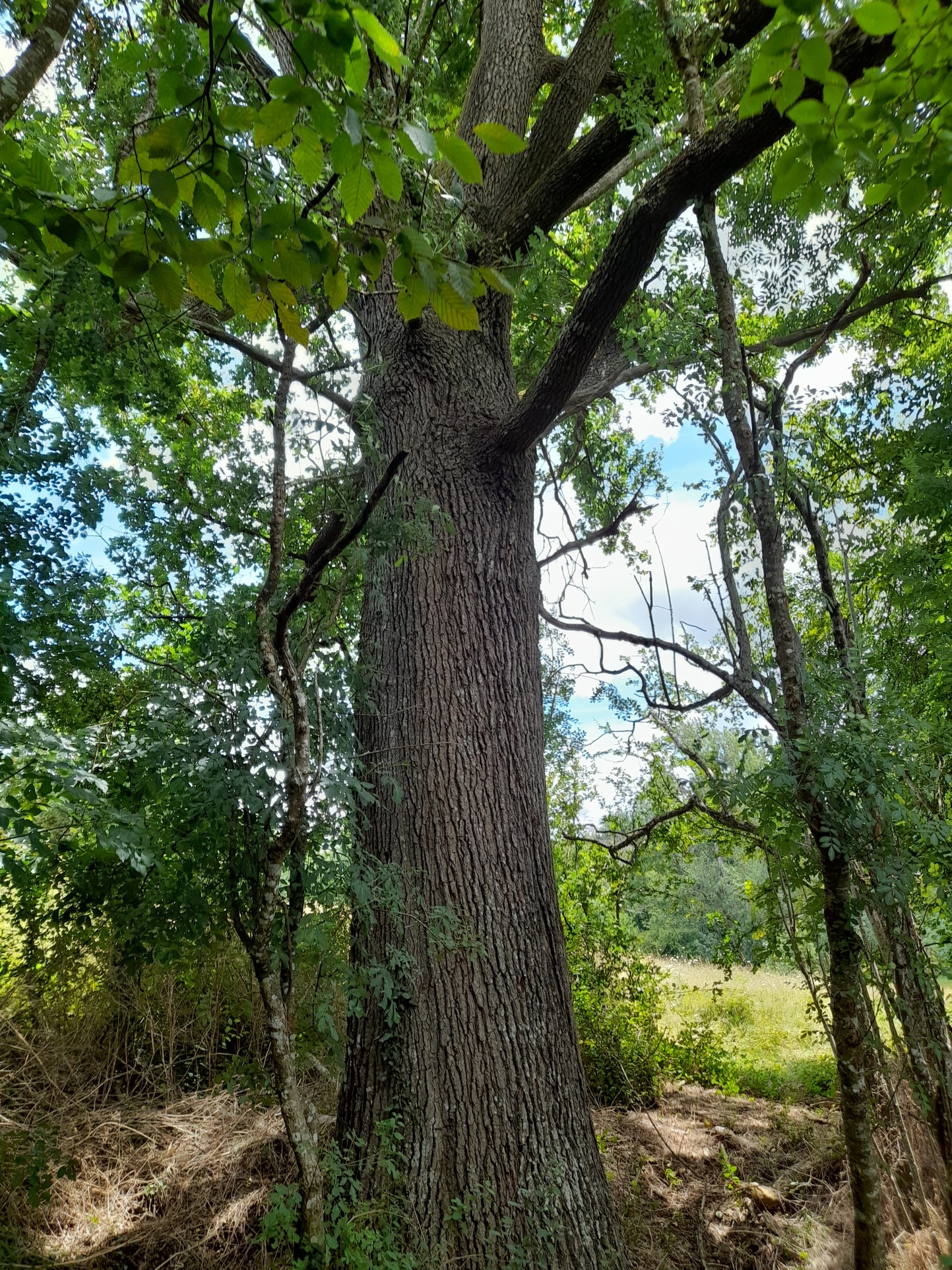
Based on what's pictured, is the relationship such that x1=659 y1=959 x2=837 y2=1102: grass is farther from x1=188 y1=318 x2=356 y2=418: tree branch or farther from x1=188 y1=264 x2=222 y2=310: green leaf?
x1=188 y1=264 x2=222 y2=310: green leaf

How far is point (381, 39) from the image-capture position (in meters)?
0.93

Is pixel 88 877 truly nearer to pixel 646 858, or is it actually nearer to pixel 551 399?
pixel 551 399

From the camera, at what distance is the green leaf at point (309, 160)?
1.06 m

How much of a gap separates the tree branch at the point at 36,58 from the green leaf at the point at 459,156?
1.13 metres

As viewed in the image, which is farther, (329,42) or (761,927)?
(761,927)

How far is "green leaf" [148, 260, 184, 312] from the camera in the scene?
1098 mm

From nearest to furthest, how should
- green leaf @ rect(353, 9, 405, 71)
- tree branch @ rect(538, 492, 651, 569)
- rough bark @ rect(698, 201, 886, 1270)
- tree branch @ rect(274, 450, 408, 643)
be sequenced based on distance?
green leaf @ rect(353, 9, 405, 71) → tree branch @ rect(274, 450, 408, 643) → rough bark @ rect(698, 201, 886, 1270) → tree branch @ rect(538, 492, 651, 569)

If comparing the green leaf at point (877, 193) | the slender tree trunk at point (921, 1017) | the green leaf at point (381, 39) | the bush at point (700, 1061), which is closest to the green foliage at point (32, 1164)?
the slender tree trunk at point (921, 1017)

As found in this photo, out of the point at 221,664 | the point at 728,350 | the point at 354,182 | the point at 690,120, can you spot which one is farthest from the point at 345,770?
the point at 690,120

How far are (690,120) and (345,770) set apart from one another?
309 cm

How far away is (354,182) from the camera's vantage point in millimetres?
1042

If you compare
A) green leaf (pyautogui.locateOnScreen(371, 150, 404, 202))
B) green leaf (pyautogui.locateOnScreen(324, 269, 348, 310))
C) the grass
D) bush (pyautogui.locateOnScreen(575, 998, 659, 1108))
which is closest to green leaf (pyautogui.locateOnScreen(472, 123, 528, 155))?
green leaf (pyautogui.locateOnScreen(371, 150, 404, 202))

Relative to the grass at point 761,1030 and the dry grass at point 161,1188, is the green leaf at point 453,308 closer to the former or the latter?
the dry grass at point 161,1188

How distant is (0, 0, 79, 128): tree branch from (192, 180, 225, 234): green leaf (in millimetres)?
704
